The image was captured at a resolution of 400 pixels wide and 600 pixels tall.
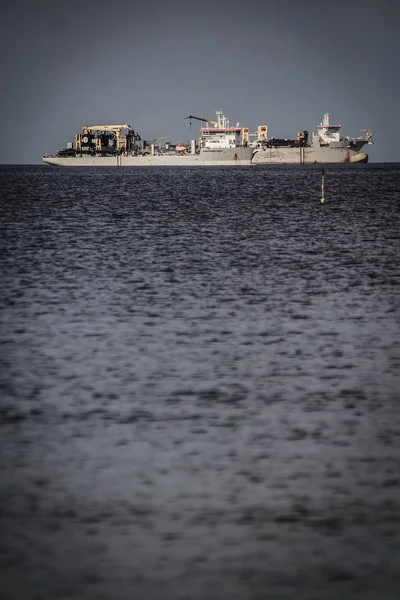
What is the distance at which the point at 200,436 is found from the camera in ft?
27.3

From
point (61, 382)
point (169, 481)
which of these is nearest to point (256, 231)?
point (61, 382)

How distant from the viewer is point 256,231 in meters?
33.5

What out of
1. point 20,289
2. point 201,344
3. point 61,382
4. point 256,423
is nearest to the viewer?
point 256,423

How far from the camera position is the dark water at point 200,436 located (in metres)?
5.57

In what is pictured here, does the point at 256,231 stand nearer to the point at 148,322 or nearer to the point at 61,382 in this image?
the point at 148,322

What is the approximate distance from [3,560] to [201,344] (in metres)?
7.11

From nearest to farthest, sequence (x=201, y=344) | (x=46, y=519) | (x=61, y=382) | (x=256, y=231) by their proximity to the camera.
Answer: (x=46, y=519), (x=61, y=382), (x=201, y=344), (x=256, y=231)

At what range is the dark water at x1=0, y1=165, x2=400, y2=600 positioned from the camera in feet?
18.3

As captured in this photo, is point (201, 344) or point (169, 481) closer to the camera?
point (169, 481)

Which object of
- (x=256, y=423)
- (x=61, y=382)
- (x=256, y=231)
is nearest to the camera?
(x=256, y=423)

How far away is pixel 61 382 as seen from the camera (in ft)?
34.5

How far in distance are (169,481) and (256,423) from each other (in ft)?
6.16

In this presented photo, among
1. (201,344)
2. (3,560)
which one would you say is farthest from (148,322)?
(3,560)

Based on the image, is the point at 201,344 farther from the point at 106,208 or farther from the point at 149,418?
the point at 106,208
